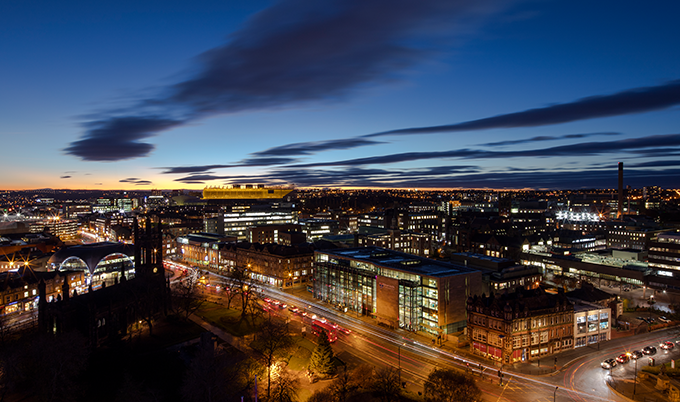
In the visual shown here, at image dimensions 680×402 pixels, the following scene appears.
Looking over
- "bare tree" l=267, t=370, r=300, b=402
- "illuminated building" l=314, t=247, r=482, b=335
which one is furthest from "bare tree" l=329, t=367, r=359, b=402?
"illuminated building" l=314, t=247, r=482, b=335

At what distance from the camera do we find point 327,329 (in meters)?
67.3

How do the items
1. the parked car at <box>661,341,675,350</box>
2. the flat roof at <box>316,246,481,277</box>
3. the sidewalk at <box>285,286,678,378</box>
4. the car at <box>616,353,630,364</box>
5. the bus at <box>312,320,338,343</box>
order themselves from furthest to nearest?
the flat roof at <box>316,246,481,277</box> < the bus at <box>312,320,338,343</box> < the parked car at <box>661,341,675,350</box> < the car at <box>616,353,630,364</box> < the sidewalk at <box>285,286,678,378</box>

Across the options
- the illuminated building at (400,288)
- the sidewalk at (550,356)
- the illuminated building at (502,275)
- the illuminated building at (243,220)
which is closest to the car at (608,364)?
the sidewalk at (550,356)

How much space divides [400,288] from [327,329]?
1451 cm

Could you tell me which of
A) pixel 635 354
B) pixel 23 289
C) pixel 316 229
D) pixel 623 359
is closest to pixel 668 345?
pixel 635 354

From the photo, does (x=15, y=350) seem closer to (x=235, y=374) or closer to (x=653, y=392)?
(x=235, y=374)

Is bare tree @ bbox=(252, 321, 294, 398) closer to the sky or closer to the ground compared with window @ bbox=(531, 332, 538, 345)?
closer to the sky

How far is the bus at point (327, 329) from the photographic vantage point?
63188 millimetres

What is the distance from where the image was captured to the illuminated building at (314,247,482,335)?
65250mm

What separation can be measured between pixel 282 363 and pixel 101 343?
29.6 m

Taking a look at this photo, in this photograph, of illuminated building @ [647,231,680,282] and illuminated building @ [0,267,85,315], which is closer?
illuminated building @ [0,267,85,315]

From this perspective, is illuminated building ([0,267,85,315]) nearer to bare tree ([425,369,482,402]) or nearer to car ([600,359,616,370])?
bare tree ([425,369,482,402])

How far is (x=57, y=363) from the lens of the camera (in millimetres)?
43406

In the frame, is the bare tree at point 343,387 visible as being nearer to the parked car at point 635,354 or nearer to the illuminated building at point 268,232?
the parked car at point 635,354
